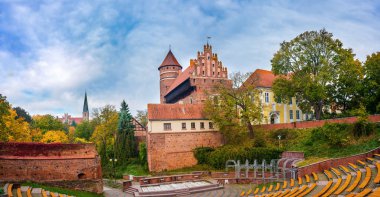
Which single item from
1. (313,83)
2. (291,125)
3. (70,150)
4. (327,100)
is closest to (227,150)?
(291,125)

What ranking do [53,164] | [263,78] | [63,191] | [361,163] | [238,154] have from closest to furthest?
[361,163] → [63,191] → [53,164] → [238,154] → [263,78]

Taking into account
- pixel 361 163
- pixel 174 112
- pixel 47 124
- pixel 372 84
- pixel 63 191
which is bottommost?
pixel 63 191

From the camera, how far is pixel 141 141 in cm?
4031

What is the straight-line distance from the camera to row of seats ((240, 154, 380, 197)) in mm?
13334

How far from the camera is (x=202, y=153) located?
3497 centimetres

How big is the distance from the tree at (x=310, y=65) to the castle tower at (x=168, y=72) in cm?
2531

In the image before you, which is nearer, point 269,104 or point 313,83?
point 313,83

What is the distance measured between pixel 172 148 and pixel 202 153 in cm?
337

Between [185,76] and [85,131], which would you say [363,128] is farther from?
[85,131]

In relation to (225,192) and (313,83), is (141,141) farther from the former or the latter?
(313,83)

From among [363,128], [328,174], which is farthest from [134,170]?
[363,128]

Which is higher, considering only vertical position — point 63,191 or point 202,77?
point 202,77

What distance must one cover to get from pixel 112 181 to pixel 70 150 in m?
8.48

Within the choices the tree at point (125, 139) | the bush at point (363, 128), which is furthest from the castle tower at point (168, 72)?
the bush at point (363, 128)
